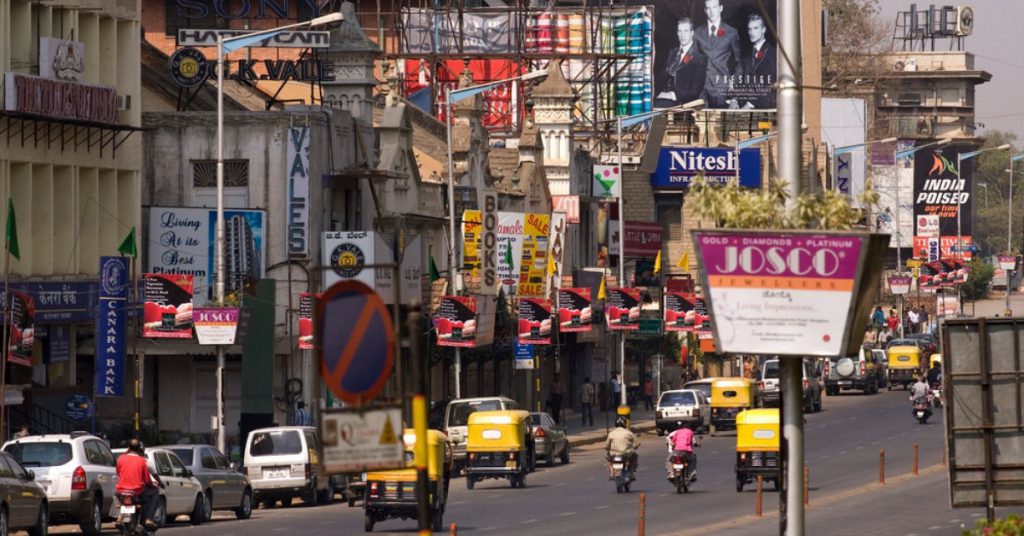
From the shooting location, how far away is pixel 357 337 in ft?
41.5

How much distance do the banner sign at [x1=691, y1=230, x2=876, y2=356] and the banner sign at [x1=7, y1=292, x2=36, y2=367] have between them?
2695 centimetres

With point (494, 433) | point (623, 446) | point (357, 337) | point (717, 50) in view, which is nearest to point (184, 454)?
point (494, 433)

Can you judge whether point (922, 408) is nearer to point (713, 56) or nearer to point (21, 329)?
point (21, 329)

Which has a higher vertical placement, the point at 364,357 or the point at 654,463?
the point at 364,357

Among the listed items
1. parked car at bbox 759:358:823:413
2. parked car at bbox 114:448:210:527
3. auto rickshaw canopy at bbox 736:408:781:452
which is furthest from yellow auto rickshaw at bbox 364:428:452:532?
parked car at bbox 759:358:823:413

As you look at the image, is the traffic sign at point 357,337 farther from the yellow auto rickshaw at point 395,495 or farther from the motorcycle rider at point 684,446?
the motorcycle rider at point 684,446

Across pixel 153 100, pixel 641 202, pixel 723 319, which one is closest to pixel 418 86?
pixel 641 202

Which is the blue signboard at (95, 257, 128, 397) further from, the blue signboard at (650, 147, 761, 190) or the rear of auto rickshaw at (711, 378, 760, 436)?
the blue signboard at (650, 147, 761, 190)

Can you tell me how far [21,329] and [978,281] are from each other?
11122 cm

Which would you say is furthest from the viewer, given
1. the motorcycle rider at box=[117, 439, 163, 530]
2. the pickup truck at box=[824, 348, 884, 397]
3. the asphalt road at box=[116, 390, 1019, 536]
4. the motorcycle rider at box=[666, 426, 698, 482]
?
the pickup truck at box=[824, 348, 884, 397]

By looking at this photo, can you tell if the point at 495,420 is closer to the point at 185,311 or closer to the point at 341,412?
the point at 185,311

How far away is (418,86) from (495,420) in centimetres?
4760

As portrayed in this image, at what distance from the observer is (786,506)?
16562 mm

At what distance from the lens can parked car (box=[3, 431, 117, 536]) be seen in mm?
32375
